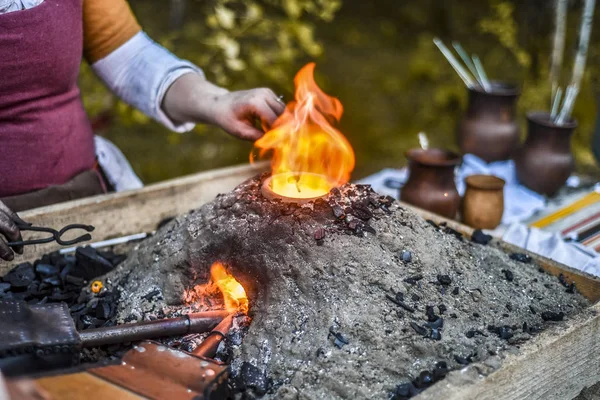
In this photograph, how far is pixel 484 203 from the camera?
270 cm

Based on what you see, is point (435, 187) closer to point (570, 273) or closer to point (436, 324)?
point (570, 273)

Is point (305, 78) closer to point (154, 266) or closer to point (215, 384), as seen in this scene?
point (154, 266)

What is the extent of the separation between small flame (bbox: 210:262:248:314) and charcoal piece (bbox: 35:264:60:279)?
658mm

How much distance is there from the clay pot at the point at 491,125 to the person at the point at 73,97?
151cm

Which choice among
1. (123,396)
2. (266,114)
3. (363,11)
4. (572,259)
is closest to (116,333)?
(123,396)

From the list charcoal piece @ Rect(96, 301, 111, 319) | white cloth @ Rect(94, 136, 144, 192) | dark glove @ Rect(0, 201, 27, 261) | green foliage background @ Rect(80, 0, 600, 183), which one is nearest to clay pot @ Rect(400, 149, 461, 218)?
white cloth @ Rect(94, 136, 144, 192)

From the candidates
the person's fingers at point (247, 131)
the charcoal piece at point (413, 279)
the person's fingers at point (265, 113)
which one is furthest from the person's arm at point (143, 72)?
the charcoal piece at point (413, 279)

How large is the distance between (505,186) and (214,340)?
206cm

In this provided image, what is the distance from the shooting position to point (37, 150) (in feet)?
7.75

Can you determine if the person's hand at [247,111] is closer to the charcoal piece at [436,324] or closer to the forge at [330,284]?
the forge at [330,284]

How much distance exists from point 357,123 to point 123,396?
5015 millimetres

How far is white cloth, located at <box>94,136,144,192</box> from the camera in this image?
2.81m

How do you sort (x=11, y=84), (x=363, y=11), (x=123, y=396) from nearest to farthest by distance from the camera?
(x=123, y=396) < (x=11, y=84) < (x=363, y=11)

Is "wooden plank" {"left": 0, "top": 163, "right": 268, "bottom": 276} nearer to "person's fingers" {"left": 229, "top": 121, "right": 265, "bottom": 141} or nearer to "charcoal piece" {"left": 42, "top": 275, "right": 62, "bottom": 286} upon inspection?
"charcoal piece" {"left": 42, "top": 275, "right": 62, "bottom": 286}
